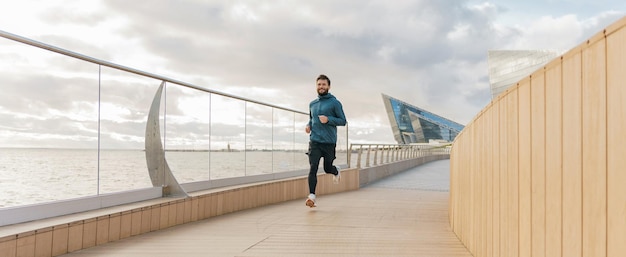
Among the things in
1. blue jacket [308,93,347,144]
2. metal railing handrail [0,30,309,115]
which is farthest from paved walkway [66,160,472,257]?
metal railing handrail [0,30,309,115]

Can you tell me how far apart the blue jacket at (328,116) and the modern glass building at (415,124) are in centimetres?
7908

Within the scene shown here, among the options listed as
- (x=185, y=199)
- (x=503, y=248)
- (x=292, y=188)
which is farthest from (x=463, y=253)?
Answer: (x=292, y=188)

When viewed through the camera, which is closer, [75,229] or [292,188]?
[75,229]

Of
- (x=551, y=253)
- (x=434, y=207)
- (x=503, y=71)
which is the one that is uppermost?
(x=503, y=71)

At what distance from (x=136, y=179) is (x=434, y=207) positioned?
4252 millimetres

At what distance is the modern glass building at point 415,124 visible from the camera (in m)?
85.8

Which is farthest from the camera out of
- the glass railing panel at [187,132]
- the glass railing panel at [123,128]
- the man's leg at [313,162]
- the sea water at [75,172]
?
the man's leg at [313,162]

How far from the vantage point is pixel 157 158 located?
5352mm

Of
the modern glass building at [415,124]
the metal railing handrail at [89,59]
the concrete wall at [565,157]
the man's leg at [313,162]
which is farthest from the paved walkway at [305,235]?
the modern glass building at [415,124]

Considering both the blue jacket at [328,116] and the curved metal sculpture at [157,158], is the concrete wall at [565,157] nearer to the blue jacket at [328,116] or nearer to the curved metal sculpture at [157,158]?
the curved metal sculpture at [157,158]

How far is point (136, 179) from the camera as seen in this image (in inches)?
198

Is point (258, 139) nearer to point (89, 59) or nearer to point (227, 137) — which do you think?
point (227, 137)

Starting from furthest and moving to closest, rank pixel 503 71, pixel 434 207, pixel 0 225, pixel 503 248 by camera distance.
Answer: pixel 503 71 < pixel 434 207 < pixel 0 225 < pixel 503 248

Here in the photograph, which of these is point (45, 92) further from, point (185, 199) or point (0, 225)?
point (185, 199)
